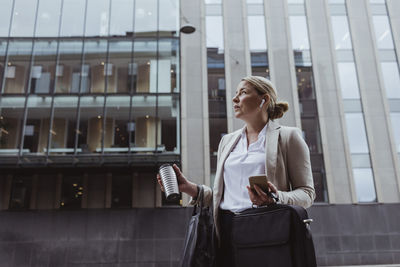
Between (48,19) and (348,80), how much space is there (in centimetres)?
1958

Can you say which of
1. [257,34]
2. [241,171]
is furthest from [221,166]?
[257,34]

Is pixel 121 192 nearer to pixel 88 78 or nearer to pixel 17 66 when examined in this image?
pixel 88 78

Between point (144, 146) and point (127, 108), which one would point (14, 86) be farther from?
point (144, 146)

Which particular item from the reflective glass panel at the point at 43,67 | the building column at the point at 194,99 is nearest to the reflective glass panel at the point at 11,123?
the reflective glass panel at the point at 43,67

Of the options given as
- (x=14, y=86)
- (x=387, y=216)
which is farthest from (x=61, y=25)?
(x=387, y=216)

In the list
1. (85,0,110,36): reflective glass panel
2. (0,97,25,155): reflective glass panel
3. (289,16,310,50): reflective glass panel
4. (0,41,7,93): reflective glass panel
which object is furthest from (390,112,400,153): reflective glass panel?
(0,41,7,93): reflective glass panel

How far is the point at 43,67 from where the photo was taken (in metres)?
20.0

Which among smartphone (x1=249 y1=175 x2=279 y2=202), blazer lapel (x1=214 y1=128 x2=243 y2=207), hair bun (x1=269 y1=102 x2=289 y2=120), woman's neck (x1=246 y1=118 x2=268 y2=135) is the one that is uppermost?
hair bun (x1=269 y1=102 x2=289 y2=120)

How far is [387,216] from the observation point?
63.6 ft

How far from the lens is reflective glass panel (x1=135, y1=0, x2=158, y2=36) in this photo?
2073 centimetres

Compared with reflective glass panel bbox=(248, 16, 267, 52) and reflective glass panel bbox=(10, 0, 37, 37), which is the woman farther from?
reflective glass panel bbox=(10, 0, 37, 37)

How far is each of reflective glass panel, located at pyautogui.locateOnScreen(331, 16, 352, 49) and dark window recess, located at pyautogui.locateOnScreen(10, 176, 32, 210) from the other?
21.8 metres

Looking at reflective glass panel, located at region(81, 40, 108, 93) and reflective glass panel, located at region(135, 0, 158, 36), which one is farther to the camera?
reflective glass panel, located at region(135, 0, 158, 36)

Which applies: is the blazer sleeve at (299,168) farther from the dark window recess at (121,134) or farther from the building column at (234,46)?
the building column at (234,46)
